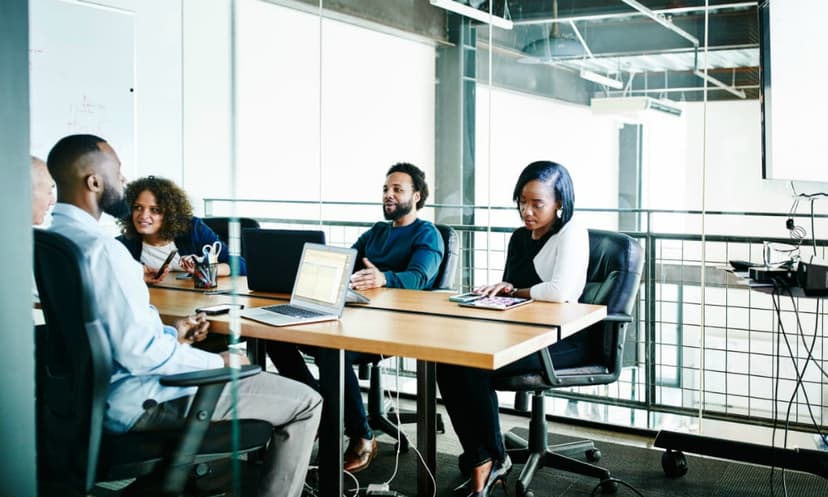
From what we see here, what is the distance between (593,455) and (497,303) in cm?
104

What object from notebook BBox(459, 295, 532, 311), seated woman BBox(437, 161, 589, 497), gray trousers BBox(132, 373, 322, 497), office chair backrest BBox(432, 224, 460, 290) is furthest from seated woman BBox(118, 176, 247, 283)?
office chair backrest BBox(432, 224, 460, 290)

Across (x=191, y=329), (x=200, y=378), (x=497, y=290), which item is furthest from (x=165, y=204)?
(x=497, y=290)

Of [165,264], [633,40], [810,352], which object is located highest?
[633,40]

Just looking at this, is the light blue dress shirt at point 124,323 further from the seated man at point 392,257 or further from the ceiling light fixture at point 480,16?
the ceiling light fixture at point 480,16

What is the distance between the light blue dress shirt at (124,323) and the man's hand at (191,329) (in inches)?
4.7

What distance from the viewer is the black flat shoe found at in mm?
2905

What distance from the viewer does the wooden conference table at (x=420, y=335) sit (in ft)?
7.04

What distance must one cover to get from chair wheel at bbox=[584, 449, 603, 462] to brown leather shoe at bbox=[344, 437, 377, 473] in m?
0.90

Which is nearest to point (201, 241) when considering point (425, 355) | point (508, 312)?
point (425, 355)

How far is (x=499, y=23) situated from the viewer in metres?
4.28

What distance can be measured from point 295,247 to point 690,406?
2018 millimetres

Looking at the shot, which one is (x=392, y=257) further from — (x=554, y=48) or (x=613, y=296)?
(x=554, y=48)

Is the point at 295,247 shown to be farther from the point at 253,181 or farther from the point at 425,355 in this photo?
the point at 253,181

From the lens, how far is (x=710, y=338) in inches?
148
